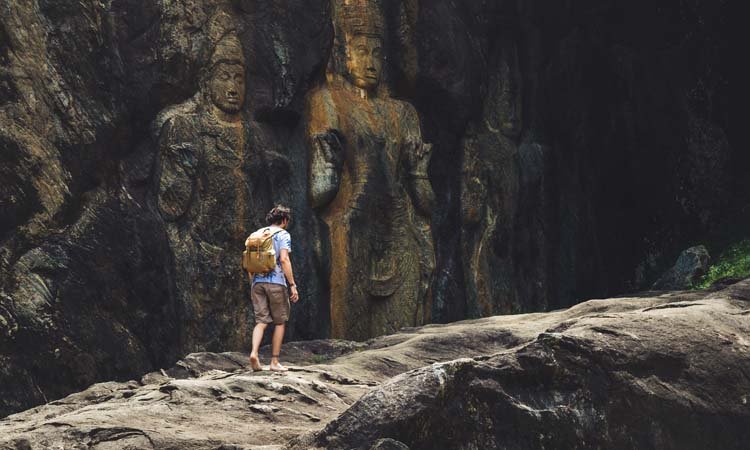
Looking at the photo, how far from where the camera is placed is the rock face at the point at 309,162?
11.7 meters

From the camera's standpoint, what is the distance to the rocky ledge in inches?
263

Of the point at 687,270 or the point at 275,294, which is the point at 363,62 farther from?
the point at 275,294

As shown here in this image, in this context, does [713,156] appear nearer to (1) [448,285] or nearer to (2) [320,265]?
(1) [448,285]

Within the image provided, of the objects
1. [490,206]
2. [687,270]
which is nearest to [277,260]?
[687,270]

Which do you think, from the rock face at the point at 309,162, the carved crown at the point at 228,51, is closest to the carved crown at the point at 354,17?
the rock face at the point at 309,162

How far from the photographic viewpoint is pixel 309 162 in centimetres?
1372

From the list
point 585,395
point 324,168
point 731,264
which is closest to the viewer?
point 585,395

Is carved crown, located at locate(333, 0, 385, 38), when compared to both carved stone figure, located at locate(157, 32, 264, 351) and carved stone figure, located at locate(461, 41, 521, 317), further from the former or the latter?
carved stone figure, located at locate(461, 41, 521, 317)

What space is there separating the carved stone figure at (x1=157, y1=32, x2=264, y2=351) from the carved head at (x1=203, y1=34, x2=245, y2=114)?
0.03ft

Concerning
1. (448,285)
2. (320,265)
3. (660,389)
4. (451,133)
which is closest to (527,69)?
(451,133)

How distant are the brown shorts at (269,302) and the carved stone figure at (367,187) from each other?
392cm

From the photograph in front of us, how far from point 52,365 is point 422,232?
15.7ft

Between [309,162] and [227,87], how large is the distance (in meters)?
1.27

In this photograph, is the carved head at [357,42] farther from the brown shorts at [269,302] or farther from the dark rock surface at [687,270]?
the brown shorts at [269,302]
